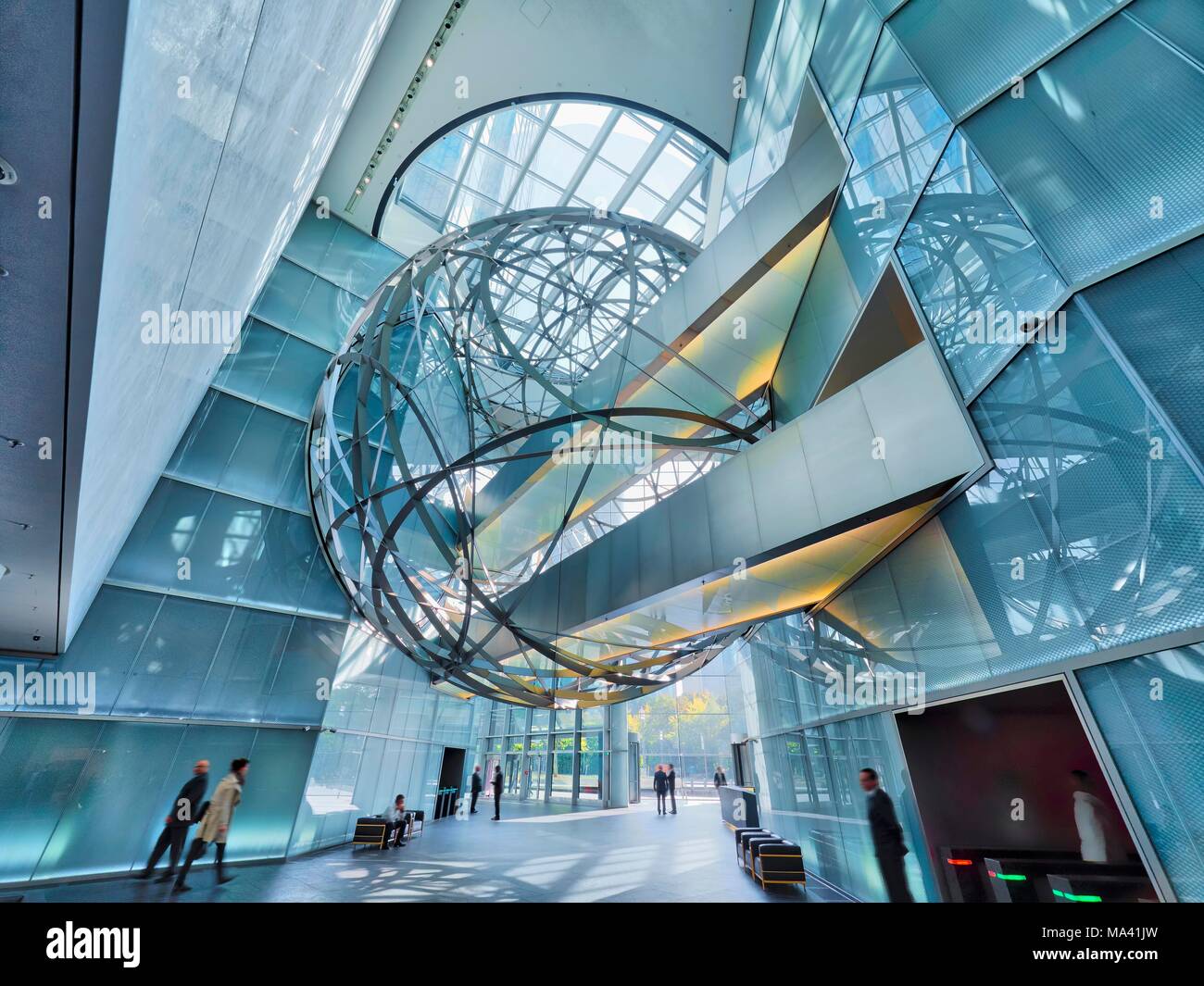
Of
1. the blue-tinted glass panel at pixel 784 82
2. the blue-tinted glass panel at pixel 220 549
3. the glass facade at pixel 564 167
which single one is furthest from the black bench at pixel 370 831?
the glass facade at pixel 564 167

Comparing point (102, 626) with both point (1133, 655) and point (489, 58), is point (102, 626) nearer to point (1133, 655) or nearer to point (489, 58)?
point (1133, 655)

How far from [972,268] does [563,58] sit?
18.9 m

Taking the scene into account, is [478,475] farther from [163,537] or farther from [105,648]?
[105,648]

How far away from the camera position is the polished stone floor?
25.6ft

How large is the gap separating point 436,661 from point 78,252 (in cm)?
1458

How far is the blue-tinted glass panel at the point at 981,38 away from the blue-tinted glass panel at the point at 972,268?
1.72 feet

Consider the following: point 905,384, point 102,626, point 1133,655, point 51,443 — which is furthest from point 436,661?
point 1133,655

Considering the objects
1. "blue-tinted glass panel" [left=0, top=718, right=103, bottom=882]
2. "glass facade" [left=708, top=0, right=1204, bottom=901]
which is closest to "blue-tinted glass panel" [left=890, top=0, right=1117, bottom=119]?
"glass facade" [left=708, top=0, right=1204, bottom=901]

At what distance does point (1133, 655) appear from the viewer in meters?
3.61

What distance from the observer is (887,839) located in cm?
576

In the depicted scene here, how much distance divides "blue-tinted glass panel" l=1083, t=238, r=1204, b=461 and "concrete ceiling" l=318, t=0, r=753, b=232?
59.2 ft

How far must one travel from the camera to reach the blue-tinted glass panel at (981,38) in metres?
4.86

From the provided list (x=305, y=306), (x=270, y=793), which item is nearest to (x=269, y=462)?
(x=305, y=306)
